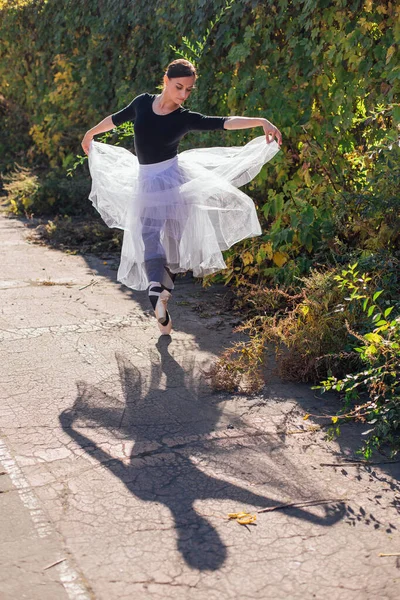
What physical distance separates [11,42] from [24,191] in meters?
4.09

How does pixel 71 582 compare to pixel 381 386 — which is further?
pixel 381 386

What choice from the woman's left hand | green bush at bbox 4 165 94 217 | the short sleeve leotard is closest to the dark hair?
the short sleeve leotard

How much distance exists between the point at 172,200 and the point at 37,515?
2.90 m

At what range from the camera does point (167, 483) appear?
158 inches

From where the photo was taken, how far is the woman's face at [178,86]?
221 inches

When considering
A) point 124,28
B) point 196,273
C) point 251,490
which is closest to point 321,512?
point 251,490

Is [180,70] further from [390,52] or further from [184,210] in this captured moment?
[390,52]

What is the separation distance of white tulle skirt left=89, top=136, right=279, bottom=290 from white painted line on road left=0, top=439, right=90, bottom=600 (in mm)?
2147

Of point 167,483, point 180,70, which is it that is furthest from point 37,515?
point 180,70

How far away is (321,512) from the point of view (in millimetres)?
3781

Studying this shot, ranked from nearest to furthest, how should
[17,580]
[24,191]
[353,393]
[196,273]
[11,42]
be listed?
[17,580] → [353,393] → [196,273] → [24,191] → [11,42]

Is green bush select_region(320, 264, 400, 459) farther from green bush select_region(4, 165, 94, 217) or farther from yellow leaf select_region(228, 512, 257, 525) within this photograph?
green bush select_region(4, 165, 94, 217)

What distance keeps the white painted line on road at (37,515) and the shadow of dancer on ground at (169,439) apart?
15.8 inches

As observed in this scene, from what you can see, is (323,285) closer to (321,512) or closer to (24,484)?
(321,512)
